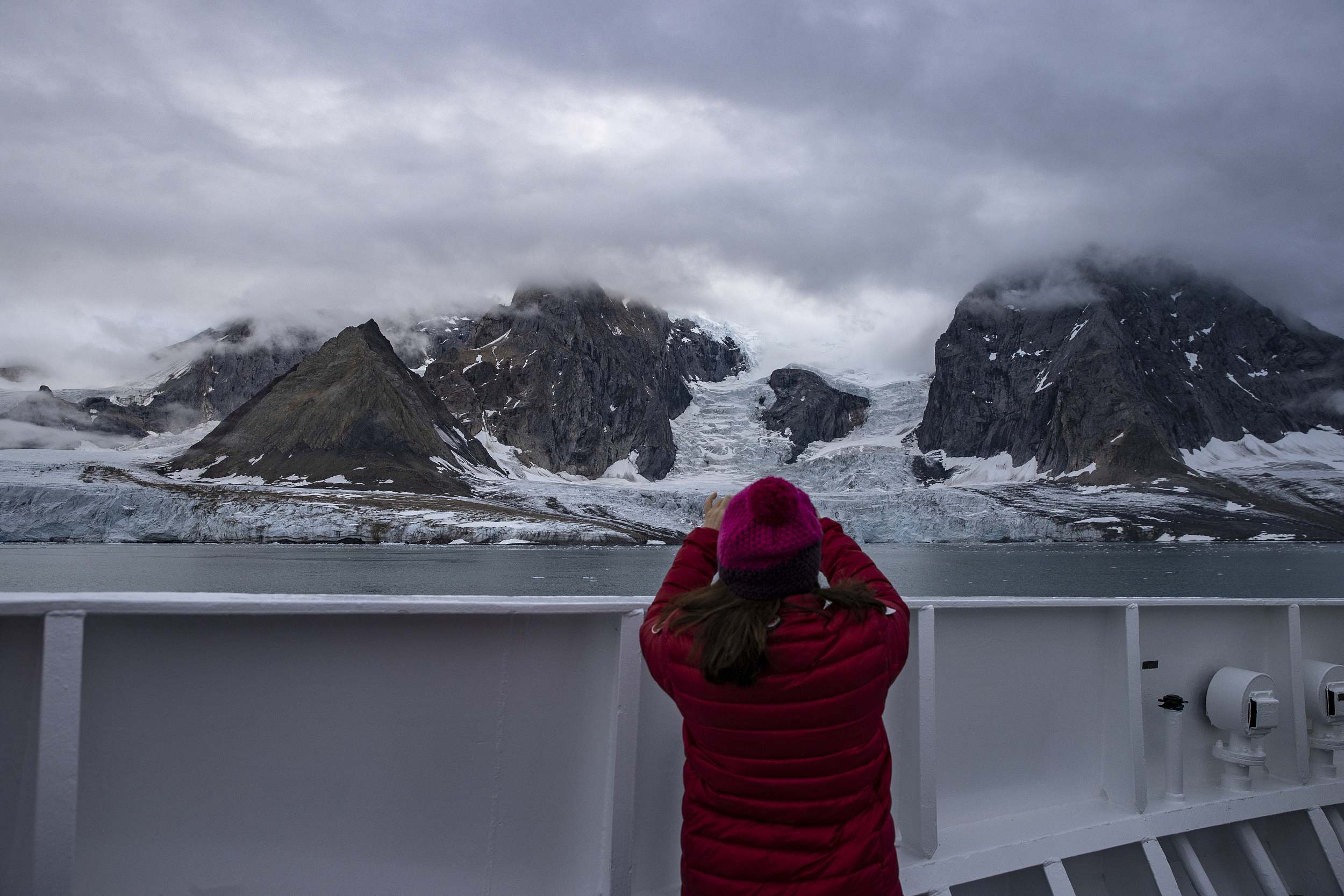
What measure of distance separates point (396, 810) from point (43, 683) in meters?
0.91

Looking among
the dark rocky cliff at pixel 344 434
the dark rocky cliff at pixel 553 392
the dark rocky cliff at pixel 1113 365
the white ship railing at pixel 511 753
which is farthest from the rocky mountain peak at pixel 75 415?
the white ship railing at pixel 511 753

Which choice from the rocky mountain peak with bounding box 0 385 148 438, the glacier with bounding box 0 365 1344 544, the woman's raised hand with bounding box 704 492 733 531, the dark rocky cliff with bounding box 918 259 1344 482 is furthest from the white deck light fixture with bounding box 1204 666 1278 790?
the rocky mountain peak with bounding box 0 385 148 438

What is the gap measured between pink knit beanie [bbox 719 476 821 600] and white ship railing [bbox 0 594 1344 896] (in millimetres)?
778

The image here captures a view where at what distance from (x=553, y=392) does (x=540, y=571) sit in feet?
433

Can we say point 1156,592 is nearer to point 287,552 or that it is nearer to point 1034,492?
point 287,552

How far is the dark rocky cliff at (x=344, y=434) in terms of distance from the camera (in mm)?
111000

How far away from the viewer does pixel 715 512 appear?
1995mm

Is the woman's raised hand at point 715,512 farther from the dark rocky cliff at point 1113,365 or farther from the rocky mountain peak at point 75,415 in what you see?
the rocky mountain peak at point 75,415

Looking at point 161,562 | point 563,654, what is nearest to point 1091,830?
point 563,654

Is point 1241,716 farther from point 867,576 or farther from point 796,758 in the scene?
point 796,758

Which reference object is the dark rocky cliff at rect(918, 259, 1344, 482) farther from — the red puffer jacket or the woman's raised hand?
the red puffer jacket

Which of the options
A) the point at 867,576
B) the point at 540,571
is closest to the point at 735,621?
the point at 867,576

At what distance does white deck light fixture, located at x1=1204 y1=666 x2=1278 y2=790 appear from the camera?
3287 mm

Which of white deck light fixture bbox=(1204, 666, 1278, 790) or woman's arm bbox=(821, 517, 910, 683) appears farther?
white deck light fixture bbox=(1204, 666, 1278, 790)
